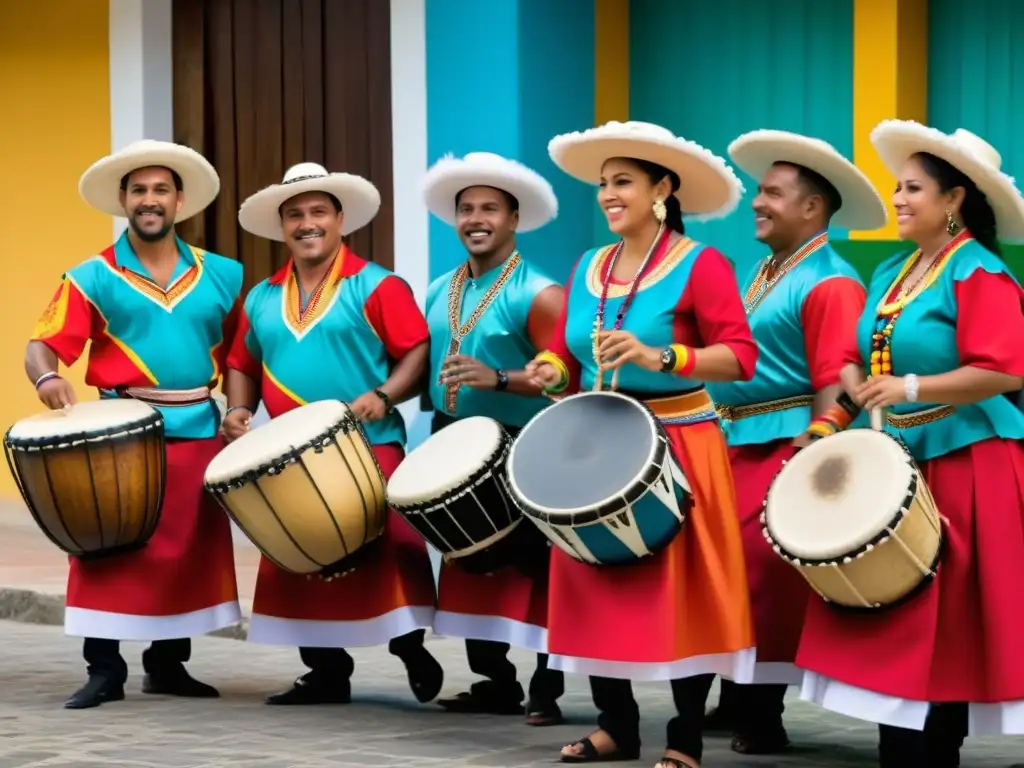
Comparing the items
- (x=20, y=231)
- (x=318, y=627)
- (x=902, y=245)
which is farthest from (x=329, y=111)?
(x=318, y=627)

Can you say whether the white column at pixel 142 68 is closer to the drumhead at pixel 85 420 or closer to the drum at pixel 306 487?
the drumhead at pixel 85 420

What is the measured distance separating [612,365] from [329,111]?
633 cm

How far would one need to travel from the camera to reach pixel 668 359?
20.1 ft

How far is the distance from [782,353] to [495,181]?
133 centimetres

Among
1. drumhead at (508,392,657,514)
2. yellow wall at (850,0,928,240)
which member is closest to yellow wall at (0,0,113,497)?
yellow wall at (850,0,928,240)

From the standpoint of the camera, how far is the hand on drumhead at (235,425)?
7598 millimetres

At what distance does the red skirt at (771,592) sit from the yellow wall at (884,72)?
11.3 ft

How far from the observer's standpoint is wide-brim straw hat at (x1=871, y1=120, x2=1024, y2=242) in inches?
235

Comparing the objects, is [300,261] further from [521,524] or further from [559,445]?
[559,445]

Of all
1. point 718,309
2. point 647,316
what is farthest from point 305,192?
point 718,309

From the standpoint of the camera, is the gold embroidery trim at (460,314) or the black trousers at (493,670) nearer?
the gold embroidery trim at (460,314)

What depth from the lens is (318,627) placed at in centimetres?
766

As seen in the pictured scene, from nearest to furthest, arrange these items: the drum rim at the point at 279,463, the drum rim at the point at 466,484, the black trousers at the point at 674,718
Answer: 1. the black trousers at the point at 674,718
2. the drum rim at the point at 466,484
3. the drum rim at the point at 279,463

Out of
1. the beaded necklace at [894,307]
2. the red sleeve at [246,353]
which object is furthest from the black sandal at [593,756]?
the red sleeve at [246,353]
